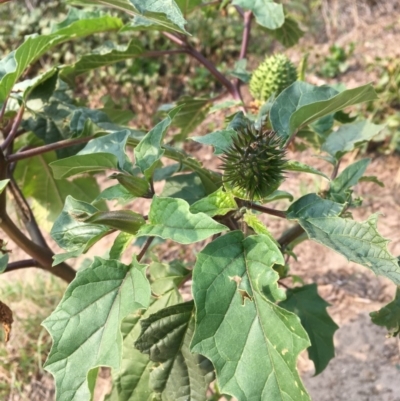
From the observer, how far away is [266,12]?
51.3 inches

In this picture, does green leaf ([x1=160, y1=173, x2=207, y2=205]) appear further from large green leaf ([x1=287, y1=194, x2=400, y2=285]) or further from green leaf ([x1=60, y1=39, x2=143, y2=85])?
green leaf ([x1=60, y1=39, x2=143, y2=85])

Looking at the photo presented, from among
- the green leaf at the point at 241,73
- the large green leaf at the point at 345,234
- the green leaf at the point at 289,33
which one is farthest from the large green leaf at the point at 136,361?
the green leaf at the point at 289,33

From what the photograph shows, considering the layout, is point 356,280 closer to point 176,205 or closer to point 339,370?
point 339,370

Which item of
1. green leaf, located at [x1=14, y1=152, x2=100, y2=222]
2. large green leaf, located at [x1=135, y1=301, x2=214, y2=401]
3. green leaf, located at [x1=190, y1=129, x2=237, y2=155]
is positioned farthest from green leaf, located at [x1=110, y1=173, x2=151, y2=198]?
green leaf, located at [x1=14, y1=152, x2=100, y2=222]

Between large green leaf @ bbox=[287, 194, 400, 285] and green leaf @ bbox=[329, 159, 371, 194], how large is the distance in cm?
18

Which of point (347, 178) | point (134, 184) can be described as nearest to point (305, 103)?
point (347, 178)

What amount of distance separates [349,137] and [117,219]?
73 cm

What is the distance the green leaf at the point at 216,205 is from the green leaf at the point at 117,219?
0.11 m

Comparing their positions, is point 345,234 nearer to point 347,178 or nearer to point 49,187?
point 347,178

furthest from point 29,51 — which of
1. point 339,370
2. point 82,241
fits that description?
point 339,370

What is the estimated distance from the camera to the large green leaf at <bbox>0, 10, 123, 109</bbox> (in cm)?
106

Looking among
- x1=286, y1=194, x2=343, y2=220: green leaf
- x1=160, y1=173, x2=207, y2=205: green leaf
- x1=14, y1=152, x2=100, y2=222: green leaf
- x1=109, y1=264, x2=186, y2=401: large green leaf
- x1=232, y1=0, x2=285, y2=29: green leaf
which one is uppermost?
x1=232, y1=0, x2=285, y2=29: green leaf

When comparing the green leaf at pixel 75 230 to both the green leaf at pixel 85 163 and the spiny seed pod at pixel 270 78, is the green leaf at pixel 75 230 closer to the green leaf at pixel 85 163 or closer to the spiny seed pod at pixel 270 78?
the green leaf at pixel 85 163

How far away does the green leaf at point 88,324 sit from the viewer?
0.79 m
